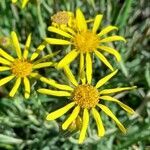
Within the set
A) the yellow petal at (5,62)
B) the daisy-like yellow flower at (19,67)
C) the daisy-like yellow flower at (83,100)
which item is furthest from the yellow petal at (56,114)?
the yellow petal at (5,62)

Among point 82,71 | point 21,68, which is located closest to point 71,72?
point 82,71

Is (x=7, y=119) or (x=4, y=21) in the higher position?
(x=4, y=21)

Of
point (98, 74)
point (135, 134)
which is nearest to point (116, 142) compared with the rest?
point (135, 134)

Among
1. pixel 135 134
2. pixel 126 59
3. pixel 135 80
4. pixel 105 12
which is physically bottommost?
pixel 135 134

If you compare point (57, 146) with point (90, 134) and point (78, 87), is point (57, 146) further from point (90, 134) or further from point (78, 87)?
point (78, 87)

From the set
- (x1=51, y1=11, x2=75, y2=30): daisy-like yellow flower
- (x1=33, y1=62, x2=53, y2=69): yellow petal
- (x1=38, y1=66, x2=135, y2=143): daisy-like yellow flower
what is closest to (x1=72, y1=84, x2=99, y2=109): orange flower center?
(x1=38, y1=66, x2=135, y2=143): daisy-like yellow flower

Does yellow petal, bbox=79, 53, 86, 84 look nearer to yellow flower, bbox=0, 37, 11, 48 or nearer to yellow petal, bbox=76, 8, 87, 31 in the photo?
yellow petal, bbox=76, 8, 87, 31
